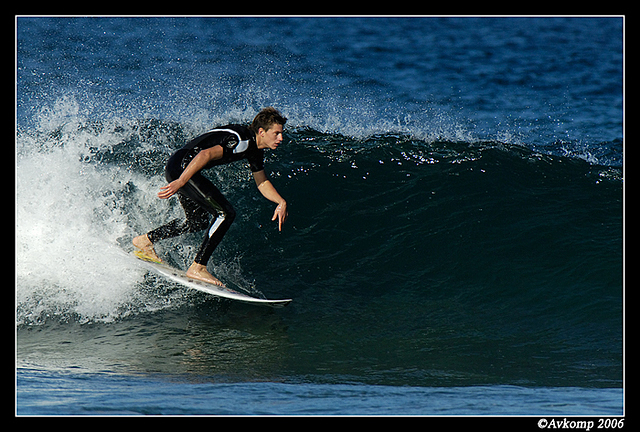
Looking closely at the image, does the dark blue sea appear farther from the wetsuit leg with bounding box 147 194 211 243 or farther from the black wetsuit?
the black wetsuit

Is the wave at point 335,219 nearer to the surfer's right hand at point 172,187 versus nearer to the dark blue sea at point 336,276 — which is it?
the dark blue sea at point 336,276

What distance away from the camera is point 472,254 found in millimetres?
7266

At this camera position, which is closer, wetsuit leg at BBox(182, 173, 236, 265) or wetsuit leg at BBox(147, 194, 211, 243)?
wetsuit leg at BBox(182, 173, 236, 265)

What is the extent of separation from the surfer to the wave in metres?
0.87

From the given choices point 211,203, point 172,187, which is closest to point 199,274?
point 211,203

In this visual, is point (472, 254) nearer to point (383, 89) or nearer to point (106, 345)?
point (106, 345)

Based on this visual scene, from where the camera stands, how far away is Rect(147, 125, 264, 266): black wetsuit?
5727 mm

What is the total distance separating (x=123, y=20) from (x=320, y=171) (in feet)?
59.9

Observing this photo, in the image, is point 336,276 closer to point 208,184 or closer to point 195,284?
point 195,284

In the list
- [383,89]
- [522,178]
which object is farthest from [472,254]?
[383,89]

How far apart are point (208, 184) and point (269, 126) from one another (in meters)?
0.88

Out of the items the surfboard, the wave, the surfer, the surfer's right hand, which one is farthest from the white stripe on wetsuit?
the wave

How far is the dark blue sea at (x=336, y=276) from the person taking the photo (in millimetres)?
4652

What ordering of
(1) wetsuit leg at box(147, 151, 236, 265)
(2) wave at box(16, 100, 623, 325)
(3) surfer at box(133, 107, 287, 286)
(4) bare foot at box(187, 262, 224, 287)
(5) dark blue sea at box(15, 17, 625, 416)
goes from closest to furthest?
(5) dark blue sea at box(15, 17, 625, 416), (3) surfer at box(133, 107, 287, 286), (1) wetsuit leg at box(147, 151, 236, 265), (4) bare foot at box(187, 262, 224, 287), (2) wave at box(16, 100, 623, 325)
